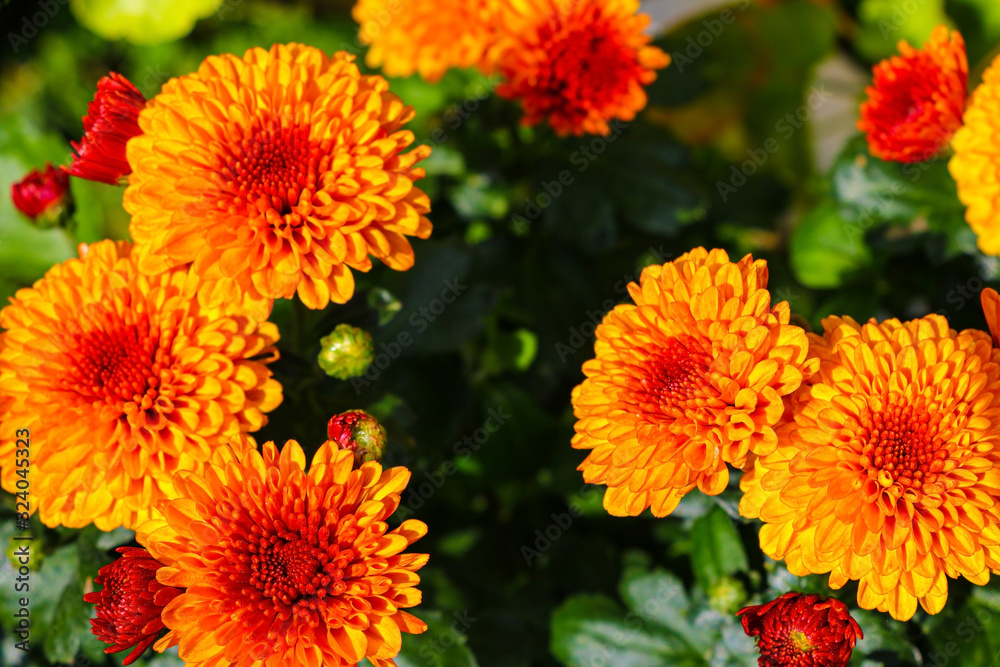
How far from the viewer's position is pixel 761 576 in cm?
129

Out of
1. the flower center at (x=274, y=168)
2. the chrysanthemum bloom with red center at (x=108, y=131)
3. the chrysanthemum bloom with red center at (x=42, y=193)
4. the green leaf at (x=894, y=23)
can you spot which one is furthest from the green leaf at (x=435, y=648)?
the green leaf at (x=894, y=23)

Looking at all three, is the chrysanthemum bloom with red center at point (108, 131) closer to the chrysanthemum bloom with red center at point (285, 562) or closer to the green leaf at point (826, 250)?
the chrysanthemum bloom with red center at point (285, 562)

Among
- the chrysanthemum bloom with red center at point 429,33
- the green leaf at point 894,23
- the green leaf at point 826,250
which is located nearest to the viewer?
the chrysanthemum bloom with red center at point 429,33

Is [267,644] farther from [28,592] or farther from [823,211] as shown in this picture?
[823,211]

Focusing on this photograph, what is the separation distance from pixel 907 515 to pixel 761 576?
0.40m

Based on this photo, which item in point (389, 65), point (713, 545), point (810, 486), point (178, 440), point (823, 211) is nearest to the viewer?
point (810, 486)

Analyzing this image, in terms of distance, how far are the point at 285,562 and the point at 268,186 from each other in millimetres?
493

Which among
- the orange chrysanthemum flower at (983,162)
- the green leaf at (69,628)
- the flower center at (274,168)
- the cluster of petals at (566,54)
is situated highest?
the orange chrysanthemum flower at (983,162)

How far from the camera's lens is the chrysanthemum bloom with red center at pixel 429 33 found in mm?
1456

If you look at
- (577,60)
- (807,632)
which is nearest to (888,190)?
(577,60)

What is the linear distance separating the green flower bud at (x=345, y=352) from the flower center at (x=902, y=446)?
69 centimetres

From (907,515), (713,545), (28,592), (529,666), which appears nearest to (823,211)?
(713,545)

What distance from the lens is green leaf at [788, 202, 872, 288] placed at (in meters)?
1.63

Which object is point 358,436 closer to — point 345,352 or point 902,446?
point 345,352
